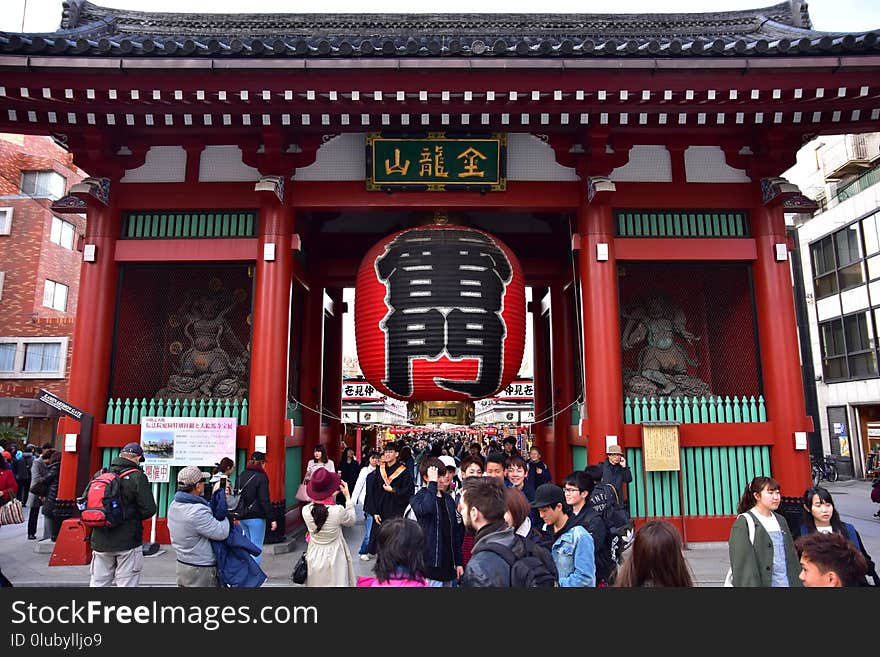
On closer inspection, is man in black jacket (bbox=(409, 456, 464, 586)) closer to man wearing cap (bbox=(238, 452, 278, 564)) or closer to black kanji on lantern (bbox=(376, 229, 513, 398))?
man wearing cap (bbox=(238, 452, 278, 564))

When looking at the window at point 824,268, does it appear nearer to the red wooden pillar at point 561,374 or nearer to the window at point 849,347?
the window at point 849,347

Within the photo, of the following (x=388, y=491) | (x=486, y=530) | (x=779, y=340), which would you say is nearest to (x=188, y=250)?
(x=388, y=491)

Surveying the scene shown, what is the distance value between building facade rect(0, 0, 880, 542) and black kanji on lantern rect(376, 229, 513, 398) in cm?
22

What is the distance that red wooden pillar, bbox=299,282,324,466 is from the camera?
11008 millimetres

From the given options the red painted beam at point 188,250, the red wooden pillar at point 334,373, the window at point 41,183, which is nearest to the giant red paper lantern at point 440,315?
the red painted beam at point 188,250

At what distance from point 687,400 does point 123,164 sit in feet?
30.1

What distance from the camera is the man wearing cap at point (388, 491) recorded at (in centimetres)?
682

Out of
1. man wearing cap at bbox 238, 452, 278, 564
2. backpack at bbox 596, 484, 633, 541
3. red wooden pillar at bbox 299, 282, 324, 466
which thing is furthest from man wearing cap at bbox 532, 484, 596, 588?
red wooden pillar at bbox 299, 282, 324, 466

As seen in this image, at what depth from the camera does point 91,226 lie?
8.67m

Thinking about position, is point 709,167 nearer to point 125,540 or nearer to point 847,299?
point 125,540

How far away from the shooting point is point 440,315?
25.4ft

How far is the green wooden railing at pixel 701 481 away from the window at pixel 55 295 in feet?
89.3

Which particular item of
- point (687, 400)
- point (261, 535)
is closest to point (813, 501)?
point (687, 400)

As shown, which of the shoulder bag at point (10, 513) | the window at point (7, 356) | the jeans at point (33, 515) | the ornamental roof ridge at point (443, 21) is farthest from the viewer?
the window at point (7, 356)
